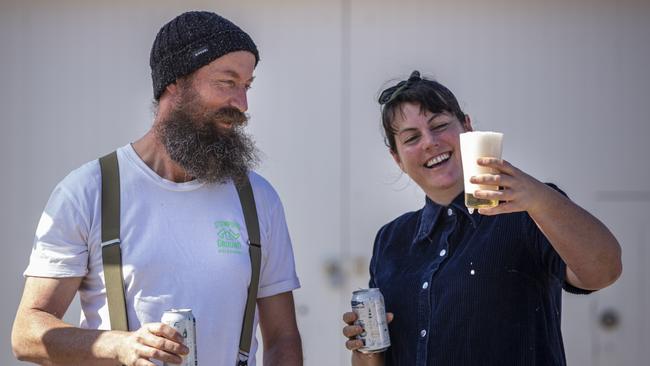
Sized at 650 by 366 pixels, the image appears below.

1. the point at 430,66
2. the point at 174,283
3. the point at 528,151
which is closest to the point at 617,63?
the point at 528,151

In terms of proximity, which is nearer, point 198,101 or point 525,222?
point 525,222

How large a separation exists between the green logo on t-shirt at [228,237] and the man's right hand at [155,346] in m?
0.45

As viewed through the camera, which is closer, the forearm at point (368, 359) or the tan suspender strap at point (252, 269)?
the tan suspender strap at point (252, 269)

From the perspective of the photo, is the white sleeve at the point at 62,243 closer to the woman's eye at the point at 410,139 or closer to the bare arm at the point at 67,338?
the bare arm at the point at 67,338

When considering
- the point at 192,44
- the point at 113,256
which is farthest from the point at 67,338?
the point at 192,44

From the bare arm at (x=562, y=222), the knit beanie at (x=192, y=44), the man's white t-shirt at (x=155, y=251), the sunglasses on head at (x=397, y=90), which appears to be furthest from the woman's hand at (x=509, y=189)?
the knit beanie at (x=192, y=44)

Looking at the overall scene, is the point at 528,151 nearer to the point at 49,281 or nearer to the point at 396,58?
the point at 396,58

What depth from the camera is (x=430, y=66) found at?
455 centimetres

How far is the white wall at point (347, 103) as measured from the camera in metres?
4.52

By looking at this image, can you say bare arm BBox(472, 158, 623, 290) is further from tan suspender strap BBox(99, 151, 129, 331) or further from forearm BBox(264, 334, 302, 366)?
tan suspender strap BBox(99, 151, 129, 331)

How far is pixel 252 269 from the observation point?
281cm

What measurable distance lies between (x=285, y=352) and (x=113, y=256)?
646 millimetres

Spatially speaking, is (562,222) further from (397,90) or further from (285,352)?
(285,352)

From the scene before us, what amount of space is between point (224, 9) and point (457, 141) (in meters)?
2.11
